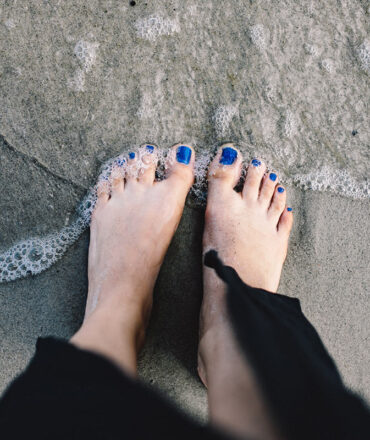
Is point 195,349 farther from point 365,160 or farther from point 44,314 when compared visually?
point 365,160

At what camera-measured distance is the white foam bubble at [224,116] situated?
1.46 metres

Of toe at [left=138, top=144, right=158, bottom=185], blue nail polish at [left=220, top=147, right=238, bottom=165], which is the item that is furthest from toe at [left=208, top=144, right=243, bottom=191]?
toe at [left=138, top=144, right=158, bottom=185]

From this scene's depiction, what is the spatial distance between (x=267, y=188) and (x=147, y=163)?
46 cm

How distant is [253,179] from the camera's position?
1.51 m

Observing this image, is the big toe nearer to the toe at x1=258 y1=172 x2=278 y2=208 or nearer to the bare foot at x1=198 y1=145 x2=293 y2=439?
the bare foot at x1=198 y1=145 x2=293 y2=439

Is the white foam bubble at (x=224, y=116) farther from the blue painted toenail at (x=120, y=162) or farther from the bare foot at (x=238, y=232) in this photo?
the blue painted toenail at (x=120, y=162)

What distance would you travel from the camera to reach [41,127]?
4.75 ft

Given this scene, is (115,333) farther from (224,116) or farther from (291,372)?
(224,116)

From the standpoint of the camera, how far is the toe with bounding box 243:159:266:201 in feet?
4.86

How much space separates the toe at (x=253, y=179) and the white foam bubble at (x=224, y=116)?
17 centimetres

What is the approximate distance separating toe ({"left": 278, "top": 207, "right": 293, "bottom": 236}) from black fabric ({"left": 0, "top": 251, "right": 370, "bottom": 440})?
48 centimetres

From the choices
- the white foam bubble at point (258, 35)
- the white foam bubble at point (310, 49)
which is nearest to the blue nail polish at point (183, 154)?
the white foam bubble at point (258, 35)

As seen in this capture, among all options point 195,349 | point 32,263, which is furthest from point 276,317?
point 32,263

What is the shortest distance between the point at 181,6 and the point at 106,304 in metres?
1.12
